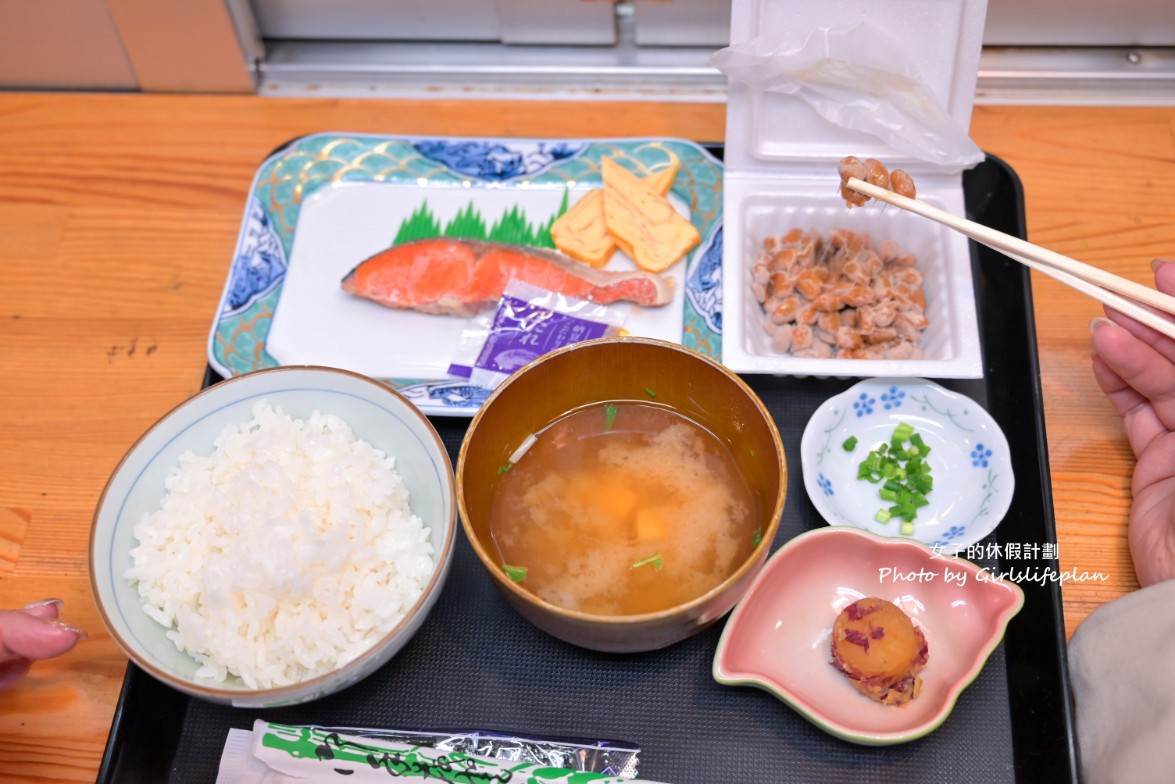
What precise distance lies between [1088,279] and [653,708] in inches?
38.9

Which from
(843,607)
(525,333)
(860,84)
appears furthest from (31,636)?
(860,84)

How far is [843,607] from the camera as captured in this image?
1.51 meters

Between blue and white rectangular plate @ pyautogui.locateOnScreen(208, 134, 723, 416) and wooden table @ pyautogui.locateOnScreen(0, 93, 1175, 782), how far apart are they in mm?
149

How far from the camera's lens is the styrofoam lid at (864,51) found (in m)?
1.75

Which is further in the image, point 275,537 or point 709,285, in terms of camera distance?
point 709,285

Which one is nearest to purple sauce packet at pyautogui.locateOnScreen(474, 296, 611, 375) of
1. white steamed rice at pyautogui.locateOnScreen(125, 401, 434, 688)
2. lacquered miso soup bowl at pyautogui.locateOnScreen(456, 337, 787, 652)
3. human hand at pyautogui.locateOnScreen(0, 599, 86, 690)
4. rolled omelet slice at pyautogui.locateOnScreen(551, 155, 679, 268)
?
rolled omelet slice at pyautogui.locateOnScreen(551, 155, 679, 268)

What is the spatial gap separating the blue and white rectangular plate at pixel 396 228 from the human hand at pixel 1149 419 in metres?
0.68

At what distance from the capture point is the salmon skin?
190 cm

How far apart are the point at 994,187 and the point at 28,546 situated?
2.00m

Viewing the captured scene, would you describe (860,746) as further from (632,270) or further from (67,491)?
(67,491)

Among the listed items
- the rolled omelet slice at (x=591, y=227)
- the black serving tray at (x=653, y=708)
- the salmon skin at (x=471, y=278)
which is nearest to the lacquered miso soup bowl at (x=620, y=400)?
the black serving tray at (x=653, y=708)

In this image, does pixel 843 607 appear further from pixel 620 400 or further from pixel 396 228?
pixel 396 228

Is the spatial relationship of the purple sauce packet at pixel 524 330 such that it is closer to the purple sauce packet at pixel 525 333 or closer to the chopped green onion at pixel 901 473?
the purple sauce packet at pixel 525 333

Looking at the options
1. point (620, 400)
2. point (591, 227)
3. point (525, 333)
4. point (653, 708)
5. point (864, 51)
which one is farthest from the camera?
point (591, 227)
